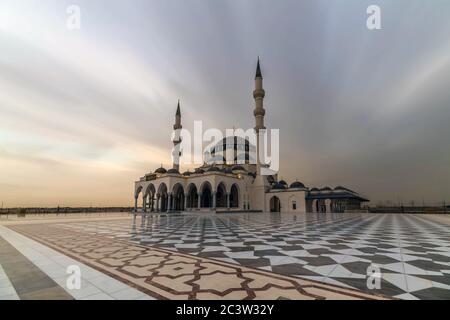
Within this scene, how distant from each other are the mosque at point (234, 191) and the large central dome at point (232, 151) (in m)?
0.66

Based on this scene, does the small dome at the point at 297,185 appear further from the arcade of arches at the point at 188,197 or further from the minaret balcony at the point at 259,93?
the minaret balcony at the point at 259,93

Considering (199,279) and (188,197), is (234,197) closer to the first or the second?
(188,197)

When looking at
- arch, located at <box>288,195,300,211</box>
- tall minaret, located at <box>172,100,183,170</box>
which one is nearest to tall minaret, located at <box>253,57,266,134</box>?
arch, located at <box>288,195,300,211</box>

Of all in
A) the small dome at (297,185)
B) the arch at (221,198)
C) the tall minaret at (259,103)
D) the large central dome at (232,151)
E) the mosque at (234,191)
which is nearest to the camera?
the mosque at (234,191)

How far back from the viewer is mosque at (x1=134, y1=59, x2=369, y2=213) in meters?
32.9

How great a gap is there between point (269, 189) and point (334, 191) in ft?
31.8

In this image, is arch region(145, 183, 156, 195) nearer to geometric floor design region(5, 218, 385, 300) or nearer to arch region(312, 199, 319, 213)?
arch region(312, 199, 319, 213)

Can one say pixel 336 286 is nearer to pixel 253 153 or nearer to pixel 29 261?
pixel 29 261

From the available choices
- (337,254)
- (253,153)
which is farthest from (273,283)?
(253,153)

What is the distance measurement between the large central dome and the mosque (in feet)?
2.15

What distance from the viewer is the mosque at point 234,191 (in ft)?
108

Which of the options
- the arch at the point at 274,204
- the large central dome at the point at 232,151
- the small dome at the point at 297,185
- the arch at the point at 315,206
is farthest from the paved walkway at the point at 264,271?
the large central dome at the point at 232,151
